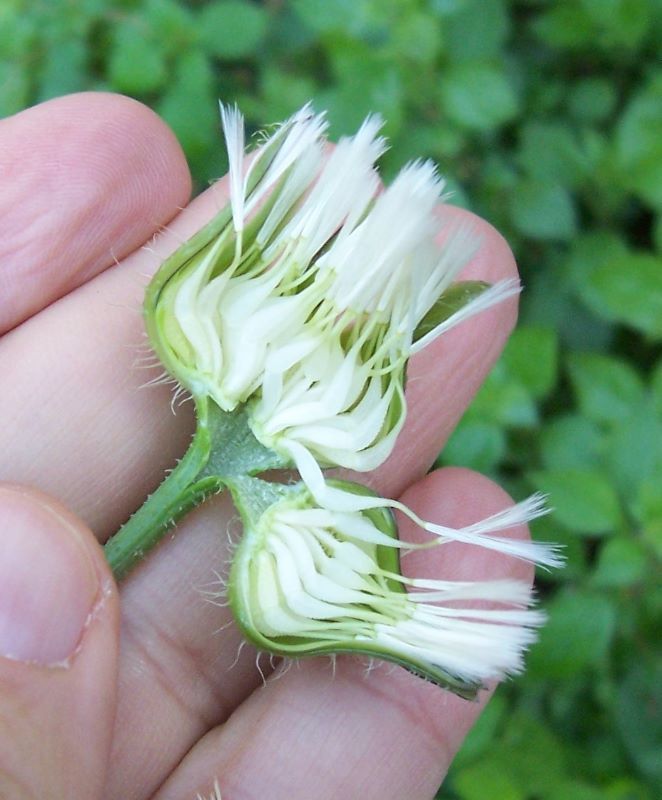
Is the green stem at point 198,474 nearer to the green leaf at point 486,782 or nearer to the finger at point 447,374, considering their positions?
the finger at point 447,374

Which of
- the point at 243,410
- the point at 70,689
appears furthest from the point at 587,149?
the point at 70,689

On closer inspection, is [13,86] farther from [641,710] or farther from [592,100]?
[641,710]

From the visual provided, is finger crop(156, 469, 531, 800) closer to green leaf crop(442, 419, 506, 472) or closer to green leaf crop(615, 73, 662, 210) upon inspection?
green leaf crop(442, 419, 506, 472)

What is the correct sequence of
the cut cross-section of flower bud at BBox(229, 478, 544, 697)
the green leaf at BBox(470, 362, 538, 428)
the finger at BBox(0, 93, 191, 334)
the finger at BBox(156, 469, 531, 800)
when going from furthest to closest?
the green leaf at BBox(470, 362, 538, 428) → the finger at BBox(0, 93, 191, 334) → the finger at BBox(156, 469, 531, 800) → the cut cross-section of flower bud at BBox(229, 478, 544, 697)

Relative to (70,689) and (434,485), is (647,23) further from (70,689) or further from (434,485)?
(70,689)

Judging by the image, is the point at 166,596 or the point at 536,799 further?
the point at 536,799

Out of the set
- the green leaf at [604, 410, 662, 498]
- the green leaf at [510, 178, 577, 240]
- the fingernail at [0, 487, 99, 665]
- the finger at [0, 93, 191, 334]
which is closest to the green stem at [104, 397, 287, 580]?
the fingernail at [0, 487, 99, 665]
